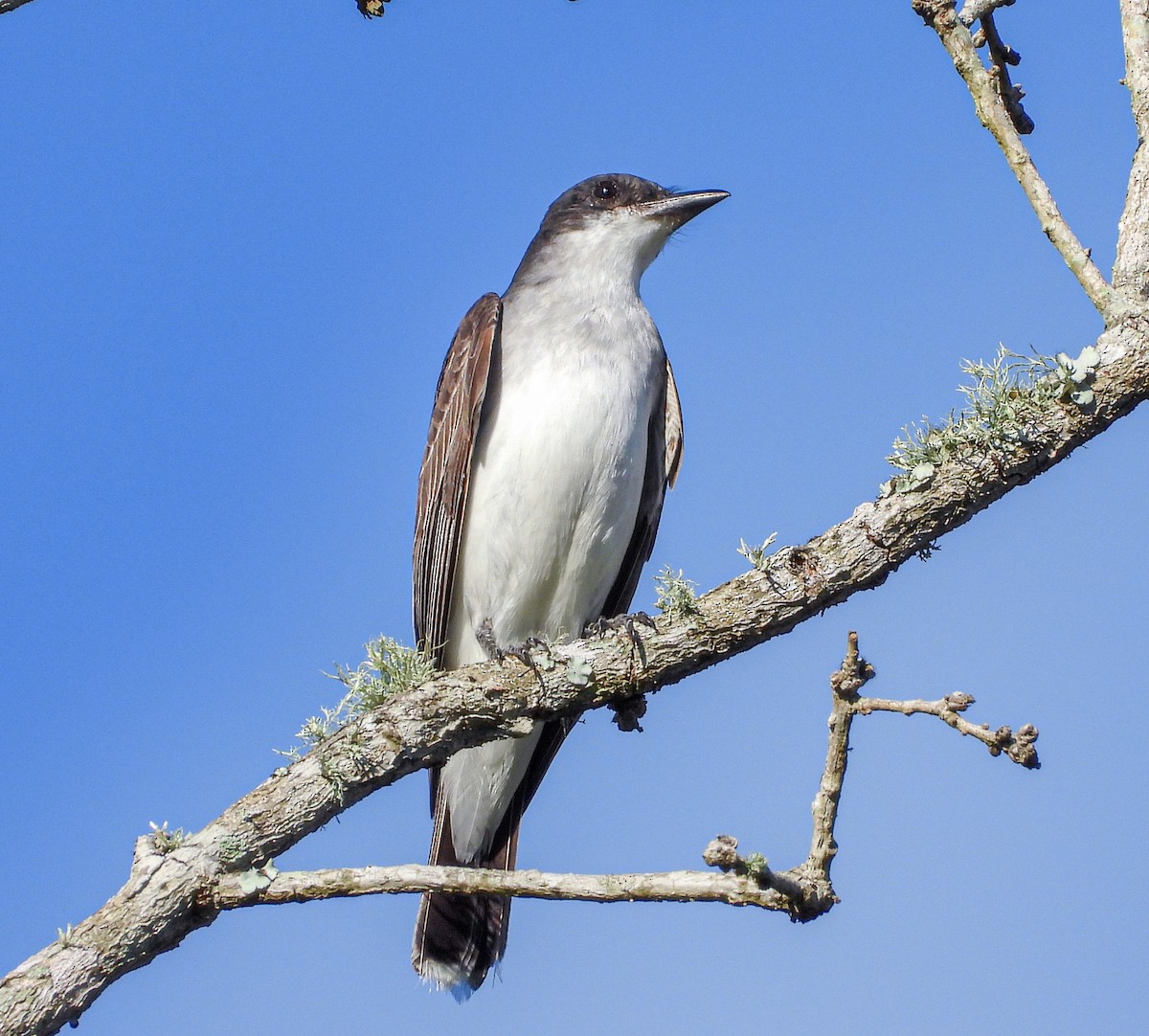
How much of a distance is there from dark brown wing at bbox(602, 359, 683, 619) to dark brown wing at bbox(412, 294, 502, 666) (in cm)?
92

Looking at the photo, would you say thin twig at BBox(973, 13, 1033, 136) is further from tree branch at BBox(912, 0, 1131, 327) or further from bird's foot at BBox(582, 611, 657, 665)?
bird's foot at BBox(582, 611, 657, 665)

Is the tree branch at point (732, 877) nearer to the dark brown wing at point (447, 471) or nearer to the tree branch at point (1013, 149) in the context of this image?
the tree branch at point (1013, 149)

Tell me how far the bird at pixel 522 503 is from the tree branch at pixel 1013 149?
7.80ft

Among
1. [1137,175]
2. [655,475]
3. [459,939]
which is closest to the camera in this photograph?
[1137,175]

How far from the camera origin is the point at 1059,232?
160 inches

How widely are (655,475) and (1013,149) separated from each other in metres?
2.99

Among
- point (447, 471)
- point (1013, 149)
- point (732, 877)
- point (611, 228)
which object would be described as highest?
point (611, 228)

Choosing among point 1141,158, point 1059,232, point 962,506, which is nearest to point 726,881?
point 962,506

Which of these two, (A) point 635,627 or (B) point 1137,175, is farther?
(A) point 635,627

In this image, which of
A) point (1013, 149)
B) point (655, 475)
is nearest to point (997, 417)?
point (1013, 149)

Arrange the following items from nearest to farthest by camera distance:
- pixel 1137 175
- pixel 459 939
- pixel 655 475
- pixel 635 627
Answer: pixel 1137 175, pixel 635 627, pixel 459 939, pixel 655 475

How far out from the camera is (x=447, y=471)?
6.35m

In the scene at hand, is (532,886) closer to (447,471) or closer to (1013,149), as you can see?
(1013,149)

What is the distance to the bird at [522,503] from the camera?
618 centimetres
